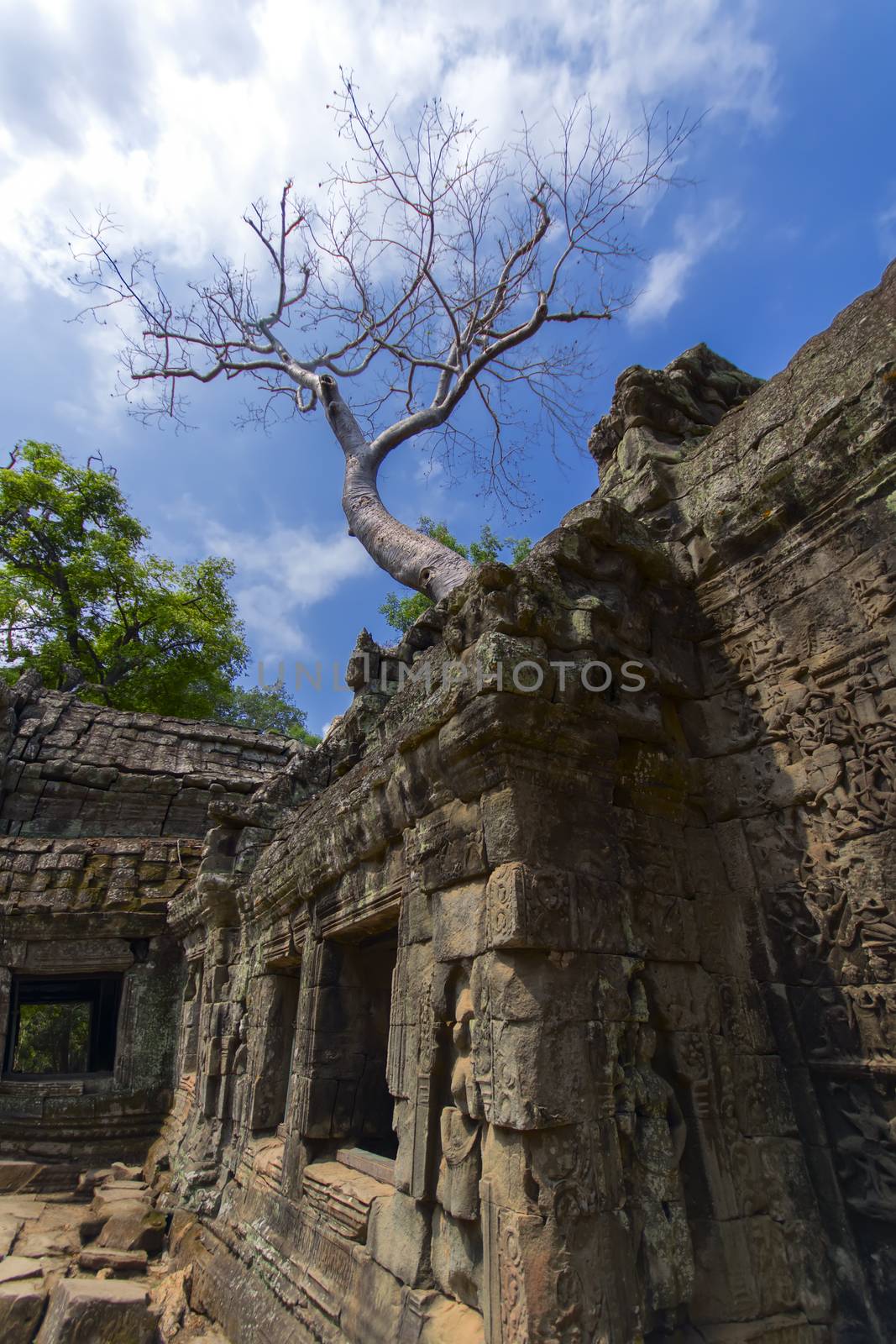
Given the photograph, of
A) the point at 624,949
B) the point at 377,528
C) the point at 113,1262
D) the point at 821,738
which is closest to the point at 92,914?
the point at 113,1262

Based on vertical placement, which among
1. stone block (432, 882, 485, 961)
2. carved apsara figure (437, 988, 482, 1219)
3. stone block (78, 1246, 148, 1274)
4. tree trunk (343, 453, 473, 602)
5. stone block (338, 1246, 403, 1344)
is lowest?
stone block (78, 1246, 148, 1274)

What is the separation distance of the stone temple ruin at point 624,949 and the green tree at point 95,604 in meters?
15.5

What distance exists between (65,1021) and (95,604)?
35.3 feet

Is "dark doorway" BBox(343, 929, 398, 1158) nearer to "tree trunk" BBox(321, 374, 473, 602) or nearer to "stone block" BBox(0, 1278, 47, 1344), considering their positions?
"stone block" BBox(0, 1278, 47, 1344)

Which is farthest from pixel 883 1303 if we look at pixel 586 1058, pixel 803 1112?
pixel 586 1058

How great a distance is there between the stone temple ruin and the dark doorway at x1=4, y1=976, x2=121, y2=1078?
4.60 metres

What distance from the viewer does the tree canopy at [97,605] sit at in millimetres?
18484

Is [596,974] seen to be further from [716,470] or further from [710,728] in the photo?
[716,470]

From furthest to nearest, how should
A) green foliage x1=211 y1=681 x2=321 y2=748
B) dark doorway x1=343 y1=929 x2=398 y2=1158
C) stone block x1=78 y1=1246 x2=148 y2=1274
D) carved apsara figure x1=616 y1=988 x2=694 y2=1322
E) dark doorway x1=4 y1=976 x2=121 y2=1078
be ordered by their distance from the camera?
green foliage x1=211 y1=681 x2=321 y2=748
dark doorway x1=4 y1=976 x2=121 y2=1078
stone block x1=78 y1=1246 x2=148 y2=1274
dark doorway x1=343 y1=929 x2=398 y2=1158
carved apsara figure x1=616 y1=988 x2=694 y2=1322

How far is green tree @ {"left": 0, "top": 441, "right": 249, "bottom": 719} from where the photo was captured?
18.5 m

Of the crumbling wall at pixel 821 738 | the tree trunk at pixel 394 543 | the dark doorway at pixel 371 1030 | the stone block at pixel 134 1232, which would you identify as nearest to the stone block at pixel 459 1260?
the crumbling wall at pixel 821 738

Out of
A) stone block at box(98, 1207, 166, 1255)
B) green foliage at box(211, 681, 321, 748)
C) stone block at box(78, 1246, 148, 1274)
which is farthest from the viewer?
green foliage at box(211, 681, 321, 748)

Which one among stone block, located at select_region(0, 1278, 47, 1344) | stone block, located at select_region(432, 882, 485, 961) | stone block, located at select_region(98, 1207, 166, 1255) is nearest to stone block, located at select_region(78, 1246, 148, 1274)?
stone block, located at select_region(98, 1207, 166, 1255)

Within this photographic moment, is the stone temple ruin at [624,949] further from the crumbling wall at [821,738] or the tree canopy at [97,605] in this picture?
the tree canopy at [97,605]
